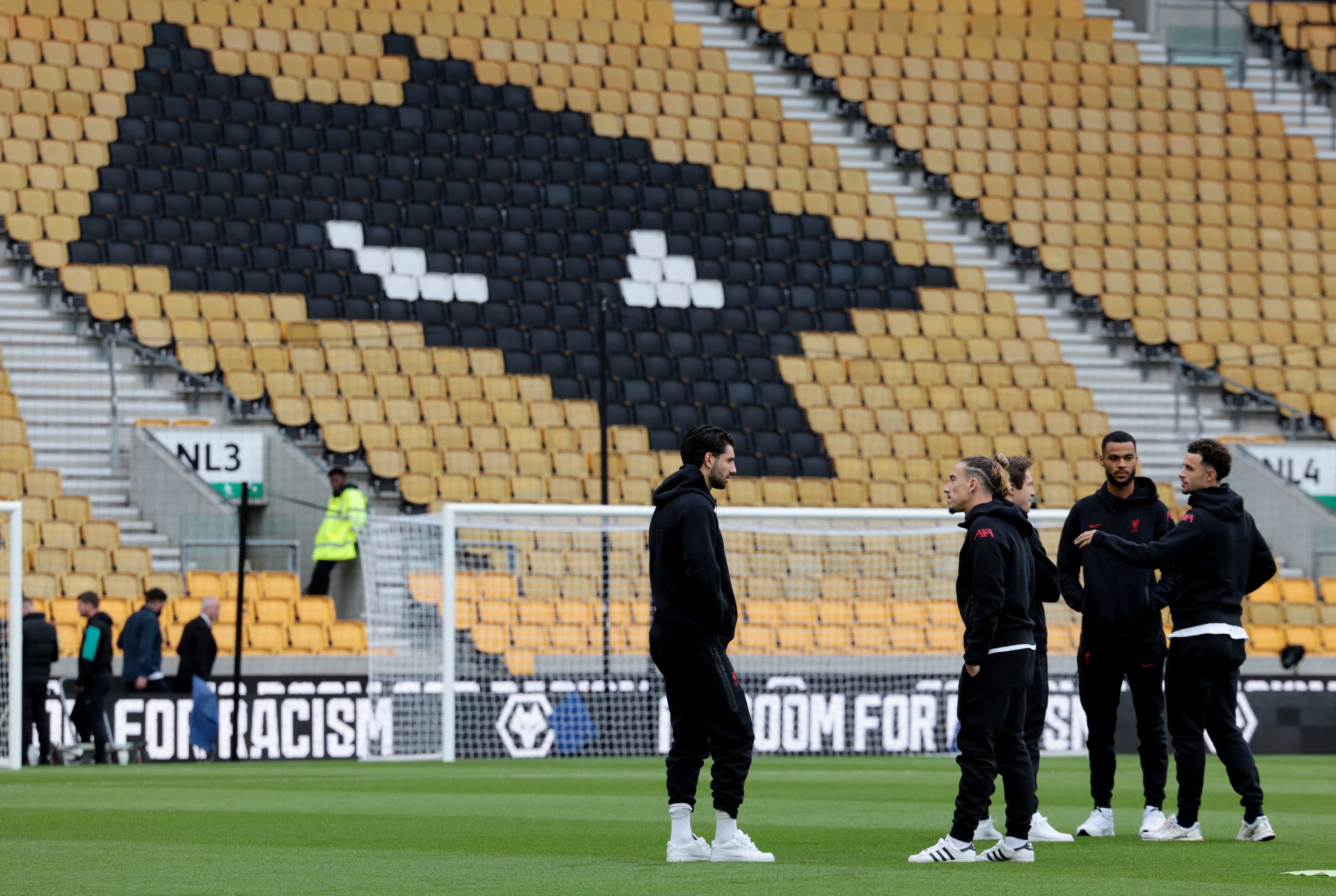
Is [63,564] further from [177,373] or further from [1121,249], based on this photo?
[1121,249]

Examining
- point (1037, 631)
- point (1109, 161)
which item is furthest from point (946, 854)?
point (1109, 161)

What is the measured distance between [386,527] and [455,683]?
167 cm

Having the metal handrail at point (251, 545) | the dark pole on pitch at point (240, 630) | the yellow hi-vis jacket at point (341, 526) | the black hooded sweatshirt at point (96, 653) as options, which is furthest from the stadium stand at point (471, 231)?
the black hooded sweatshirt at point (96, 653)

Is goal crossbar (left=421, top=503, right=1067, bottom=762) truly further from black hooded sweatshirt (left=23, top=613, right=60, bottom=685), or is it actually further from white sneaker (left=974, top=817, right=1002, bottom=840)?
white sneaker (left=974, top=817, right=1002, bottom=840)

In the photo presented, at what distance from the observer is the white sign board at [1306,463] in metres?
21.8

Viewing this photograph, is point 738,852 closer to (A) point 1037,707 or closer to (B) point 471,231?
(A) point 1037,707

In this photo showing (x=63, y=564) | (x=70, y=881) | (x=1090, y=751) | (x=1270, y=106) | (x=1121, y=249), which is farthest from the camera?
(x=1270, y=106)

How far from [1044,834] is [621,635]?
894 centimetres

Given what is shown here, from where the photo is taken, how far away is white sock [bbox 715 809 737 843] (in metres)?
7.38

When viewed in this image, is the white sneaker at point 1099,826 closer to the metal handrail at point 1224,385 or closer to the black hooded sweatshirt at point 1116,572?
the black hooded sweatshirt at point 1116,572

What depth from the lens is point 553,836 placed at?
8727 millimetres

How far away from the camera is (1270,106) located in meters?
30.5

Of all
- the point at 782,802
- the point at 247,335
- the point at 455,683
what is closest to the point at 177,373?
the point at 247,335

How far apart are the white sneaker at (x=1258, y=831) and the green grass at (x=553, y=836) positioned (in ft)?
0.34
